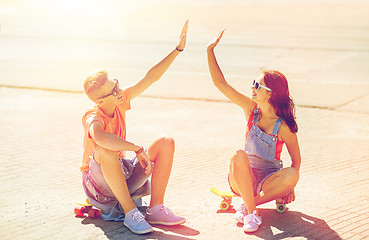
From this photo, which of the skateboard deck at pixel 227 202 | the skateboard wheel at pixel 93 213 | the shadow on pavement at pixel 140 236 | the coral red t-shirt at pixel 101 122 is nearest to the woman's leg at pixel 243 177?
the skateboard deck at pixel 227 202

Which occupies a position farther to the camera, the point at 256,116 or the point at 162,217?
the point at 256,116

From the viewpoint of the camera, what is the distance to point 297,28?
18500mm

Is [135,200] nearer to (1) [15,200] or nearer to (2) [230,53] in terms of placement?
(1) [15,200]

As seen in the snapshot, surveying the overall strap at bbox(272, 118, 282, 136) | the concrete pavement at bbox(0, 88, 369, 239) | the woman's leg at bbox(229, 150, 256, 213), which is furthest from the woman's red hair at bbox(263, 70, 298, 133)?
the concrete pavement at bbox(0, 88, 369, 239)

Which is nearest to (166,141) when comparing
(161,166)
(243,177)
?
(161,166)

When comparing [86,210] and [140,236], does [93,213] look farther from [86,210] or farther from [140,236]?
[140,236]

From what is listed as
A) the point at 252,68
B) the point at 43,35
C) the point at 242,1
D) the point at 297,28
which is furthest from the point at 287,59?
the point at 242,1

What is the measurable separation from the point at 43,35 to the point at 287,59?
6842 millimetres

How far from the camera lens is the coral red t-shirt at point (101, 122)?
502 cm

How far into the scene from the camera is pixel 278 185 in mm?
5066

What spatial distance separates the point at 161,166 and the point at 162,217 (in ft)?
1.30

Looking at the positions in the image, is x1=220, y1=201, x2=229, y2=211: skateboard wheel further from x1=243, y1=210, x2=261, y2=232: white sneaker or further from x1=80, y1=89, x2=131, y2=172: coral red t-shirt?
x1=80, y1=89, x2=131, y2=172: coral red t-shirt

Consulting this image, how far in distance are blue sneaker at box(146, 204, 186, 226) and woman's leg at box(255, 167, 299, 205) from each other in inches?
26.0

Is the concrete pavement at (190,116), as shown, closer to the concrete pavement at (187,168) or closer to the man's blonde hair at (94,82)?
the concrete pavement at (187,168)
